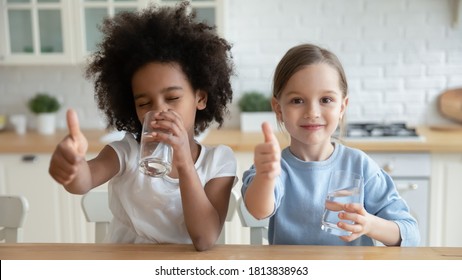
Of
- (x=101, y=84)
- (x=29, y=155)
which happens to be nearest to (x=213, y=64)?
(x=101, y=84)

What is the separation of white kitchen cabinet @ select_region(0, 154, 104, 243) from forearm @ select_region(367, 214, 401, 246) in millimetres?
1444

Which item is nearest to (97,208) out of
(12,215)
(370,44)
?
(12,215)

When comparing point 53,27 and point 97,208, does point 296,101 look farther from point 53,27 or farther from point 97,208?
point 53,27

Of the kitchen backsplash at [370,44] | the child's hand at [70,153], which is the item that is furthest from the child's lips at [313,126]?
the kitchen backsplash at [370,44]

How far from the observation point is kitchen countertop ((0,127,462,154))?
1.87 metres

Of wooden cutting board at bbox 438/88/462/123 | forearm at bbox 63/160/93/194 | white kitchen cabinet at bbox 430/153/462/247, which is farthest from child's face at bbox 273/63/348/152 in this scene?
wooden cutting board at bbox 438/88/462/123

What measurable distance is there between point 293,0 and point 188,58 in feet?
5.04

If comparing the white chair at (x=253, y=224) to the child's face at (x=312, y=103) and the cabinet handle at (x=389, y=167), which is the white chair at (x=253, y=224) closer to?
the child's face at (x=312, y=103)

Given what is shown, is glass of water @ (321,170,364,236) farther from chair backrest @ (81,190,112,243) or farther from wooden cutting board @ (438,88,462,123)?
wooden cutting board @ (438,88,462,123)

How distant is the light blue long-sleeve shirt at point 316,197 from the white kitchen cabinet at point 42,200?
4.24 feet

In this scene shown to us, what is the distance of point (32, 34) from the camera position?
2.17 m

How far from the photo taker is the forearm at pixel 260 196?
721 millimetres

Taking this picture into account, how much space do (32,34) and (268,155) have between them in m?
1.80
